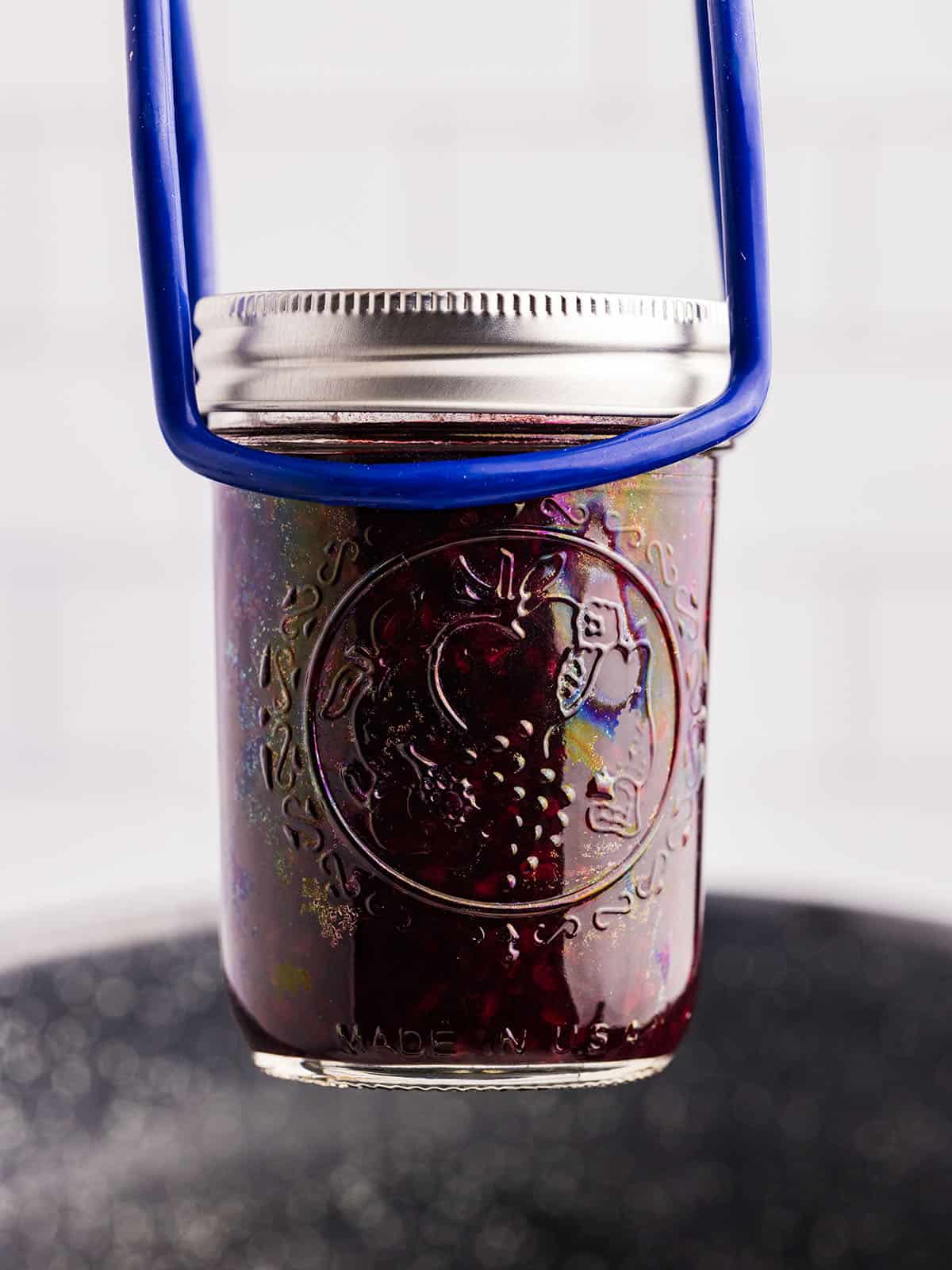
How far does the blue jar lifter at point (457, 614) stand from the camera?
421 mm

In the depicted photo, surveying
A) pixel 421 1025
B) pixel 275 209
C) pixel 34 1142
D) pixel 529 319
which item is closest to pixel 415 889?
pixel 421 1025

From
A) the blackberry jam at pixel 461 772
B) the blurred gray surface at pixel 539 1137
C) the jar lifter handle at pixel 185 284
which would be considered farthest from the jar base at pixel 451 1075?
the blurred gray surface at pixel 539 1137

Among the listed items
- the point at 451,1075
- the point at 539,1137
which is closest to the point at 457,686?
the point at 451,1075

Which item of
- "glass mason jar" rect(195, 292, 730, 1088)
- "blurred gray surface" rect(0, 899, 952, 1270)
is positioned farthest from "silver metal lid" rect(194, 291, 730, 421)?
"blurred gray surface" rect(0, 899, 952, 1270)

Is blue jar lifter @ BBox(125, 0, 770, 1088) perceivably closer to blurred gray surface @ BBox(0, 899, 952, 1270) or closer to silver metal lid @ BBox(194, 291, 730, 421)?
silver metal lid @ BBox(194, 291, 730, 421)

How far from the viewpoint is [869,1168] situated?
0.79 metres

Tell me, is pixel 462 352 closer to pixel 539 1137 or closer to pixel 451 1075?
pixel 451 1075

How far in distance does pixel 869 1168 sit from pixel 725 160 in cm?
56

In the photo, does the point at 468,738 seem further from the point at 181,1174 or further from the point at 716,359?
the point at 181,1174

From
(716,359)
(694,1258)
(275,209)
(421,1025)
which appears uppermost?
(275,209)

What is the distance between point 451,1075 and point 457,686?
11cm

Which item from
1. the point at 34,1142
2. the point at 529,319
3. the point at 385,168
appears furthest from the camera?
the point at 385,168

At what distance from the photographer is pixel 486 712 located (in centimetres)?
43

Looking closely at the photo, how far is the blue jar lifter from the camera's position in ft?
1.38
